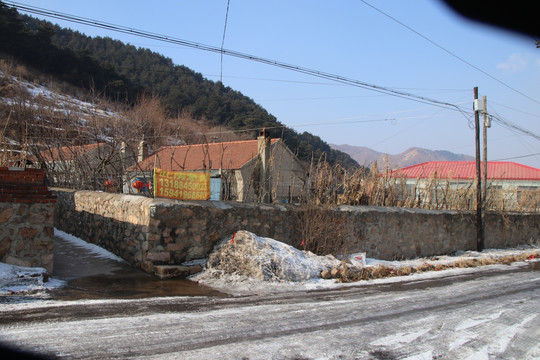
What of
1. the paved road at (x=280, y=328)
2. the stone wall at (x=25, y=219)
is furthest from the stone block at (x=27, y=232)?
the paved road at (x=280, y=328)

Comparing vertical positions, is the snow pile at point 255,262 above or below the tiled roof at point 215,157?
below

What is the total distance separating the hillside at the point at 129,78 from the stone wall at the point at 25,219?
30.6 meters

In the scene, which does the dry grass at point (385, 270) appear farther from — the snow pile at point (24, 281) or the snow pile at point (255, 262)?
the snow pile at point (24, 281)

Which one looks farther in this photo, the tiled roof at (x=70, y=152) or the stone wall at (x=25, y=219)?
the tiled roof at (x=70, y=152)

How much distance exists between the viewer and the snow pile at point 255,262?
306 inches

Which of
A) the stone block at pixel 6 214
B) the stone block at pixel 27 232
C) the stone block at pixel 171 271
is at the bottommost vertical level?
the stone block at pixel 171 271

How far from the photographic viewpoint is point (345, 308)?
626 cm

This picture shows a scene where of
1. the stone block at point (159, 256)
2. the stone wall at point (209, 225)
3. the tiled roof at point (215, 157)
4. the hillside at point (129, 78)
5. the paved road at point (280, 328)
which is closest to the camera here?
the paved road at point (280, 328)

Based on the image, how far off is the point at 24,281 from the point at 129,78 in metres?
57.3

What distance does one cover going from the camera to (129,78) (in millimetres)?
58281

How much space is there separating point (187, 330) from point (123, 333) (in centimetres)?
71

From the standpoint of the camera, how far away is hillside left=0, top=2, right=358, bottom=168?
47156 millimetres

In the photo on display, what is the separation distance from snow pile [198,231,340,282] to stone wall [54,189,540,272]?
54cm

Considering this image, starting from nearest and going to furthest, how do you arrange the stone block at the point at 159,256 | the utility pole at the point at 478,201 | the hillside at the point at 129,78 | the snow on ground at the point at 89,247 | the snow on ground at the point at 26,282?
1. the snow on ground at the point at 26,282
2. the stone block at the point at 159,256
3. the snow on ground at the point at 89,247
4. the utility pole at the point at 478,201
5. the hillside at the point at 129,78
